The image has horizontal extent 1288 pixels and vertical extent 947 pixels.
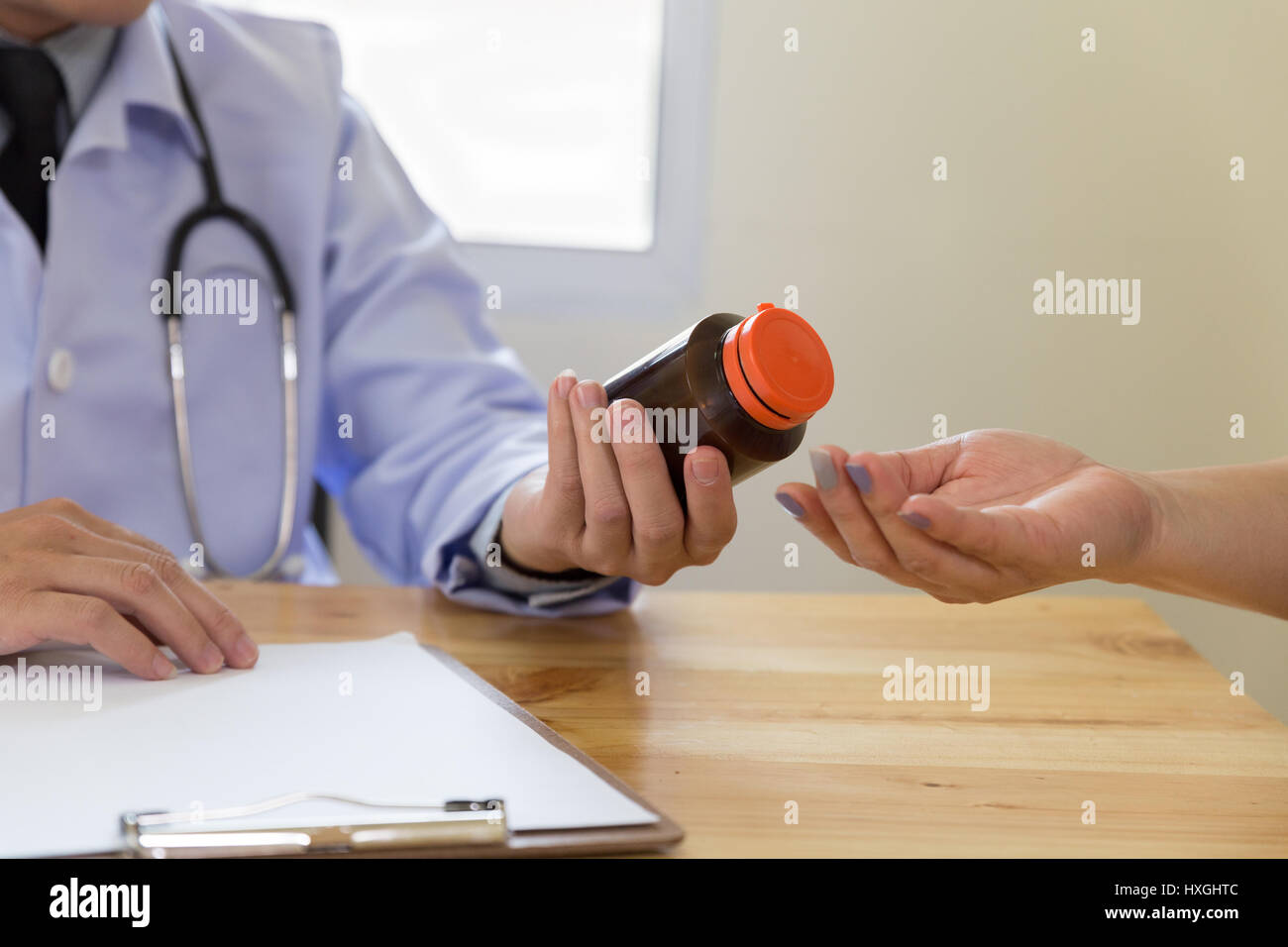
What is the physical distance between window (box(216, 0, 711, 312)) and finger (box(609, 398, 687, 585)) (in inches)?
43.7

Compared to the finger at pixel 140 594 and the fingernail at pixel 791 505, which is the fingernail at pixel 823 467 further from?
the finger at pixel 140 594

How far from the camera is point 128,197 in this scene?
0.91 meters

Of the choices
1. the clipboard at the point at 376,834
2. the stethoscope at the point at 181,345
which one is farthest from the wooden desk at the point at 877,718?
the stethoscope at the point at 181,345

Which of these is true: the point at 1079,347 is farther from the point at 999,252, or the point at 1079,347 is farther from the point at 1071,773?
the point at 1071,773

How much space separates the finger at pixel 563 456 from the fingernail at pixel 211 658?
0.66ft

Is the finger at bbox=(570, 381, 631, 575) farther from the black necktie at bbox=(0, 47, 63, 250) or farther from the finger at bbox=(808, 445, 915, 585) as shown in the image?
the black necktie at bbox=(0, 47, 63, 250)

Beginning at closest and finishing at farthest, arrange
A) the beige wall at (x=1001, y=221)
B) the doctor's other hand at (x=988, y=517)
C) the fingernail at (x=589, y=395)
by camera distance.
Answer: the doctor's other hand at (x=988, y=517), the fingernail at (x=589, y=395), the beige wall at (x=1001, y=221)

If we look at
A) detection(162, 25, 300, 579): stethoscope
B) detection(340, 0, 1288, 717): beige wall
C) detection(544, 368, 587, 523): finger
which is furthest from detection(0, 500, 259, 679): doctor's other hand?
detection(340, 0, 1288, 717): beige wall

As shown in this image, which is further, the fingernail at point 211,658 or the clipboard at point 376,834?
the fingernail at point 211,658

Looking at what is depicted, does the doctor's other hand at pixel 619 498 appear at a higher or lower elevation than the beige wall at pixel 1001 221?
lower

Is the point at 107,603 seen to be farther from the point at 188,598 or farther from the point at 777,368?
the point at 777,368

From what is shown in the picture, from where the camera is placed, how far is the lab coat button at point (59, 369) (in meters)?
0.85
